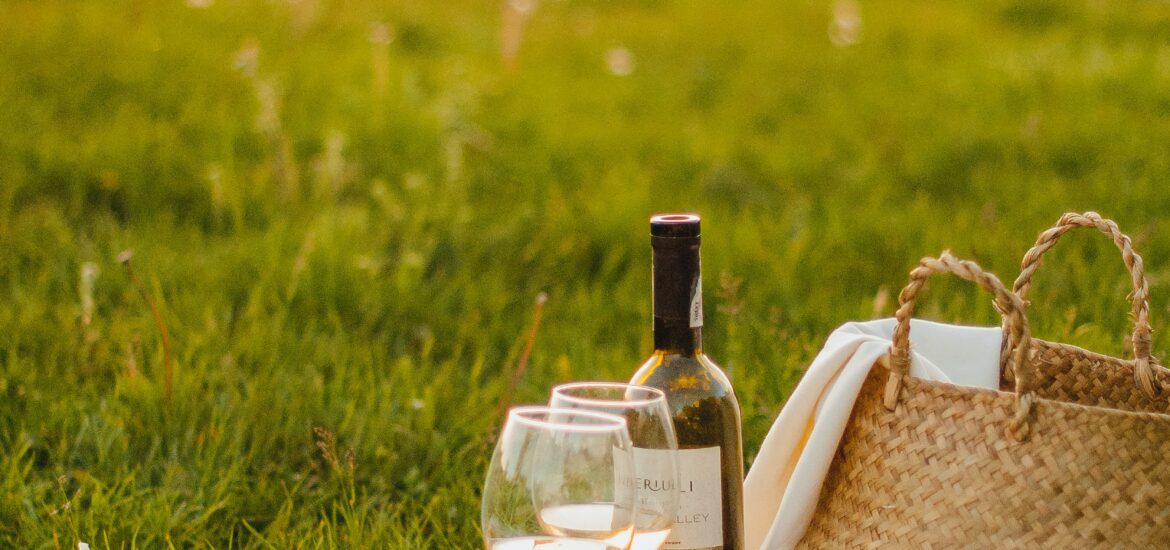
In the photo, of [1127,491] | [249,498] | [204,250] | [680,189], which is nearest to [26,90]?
[204,250]

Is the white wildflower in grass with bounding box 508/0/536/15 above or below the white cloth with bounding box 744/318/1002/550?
above

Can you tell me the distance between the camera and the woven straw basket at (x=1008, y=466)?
142 centimetres

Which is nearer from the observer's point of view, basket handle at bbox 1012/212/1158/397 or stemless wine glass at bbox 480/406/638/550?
stemless wine glass at bbox 480/406/638/550

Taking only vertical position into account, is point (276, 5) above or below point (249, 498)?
above

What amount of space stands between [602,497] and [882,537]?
448mm

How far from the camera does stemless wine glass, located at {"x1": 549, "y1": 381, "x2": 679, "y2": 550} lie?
138 cm

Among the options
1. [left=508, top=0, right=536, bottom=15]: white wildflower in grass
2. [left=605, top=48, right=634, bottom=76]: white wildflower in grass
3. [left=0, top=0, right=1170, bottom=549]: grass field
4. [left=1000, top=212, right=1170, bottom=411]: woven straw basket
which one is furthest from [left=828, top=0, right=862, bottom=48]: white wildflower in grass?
[left=1000, top=212, right=1170, bottom=411]: woven straw basket

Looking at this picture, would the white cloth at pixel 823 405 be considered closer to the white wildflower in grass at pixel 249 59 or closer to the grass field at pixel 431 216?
the grass field at pixel 431 216

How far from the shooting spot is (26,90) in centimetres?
449

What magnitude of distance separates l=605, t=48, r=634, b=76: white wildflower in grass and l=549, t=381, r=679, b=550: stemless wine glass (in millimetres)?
4402

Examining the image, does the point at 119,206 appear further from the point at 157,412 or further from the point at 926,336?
A: the point at 926,336

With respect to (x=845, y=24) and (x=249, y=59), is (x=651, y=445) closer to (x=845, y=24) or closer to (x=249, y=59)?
(x=249, y=59)

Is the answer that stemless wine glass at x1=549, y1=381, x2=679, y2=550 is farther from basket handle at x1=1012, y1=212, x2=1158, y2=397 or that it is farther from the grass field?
the grass field

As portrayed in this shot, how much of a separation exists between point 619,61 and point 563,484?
4.78 meters
